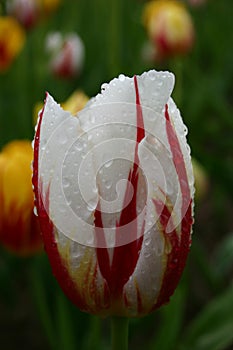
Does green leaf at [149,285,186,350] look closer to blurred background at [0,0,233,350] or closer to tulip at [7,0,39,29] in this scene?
blurred background at [0,0,233,350]

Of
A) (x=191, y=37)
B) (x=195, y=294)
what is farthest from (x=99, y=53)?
(x=195, y=294)

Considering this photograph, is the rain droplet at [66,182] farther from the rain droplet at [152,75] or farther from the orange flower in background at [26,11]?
the orange flower in background at [26,11]

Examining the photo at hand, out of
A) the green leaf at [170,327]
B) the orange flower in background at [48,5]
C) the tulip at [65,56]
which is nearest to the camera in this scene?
the green leaf at [170,327]

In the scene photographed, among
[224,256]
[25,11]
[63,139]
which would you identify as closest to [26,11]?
[25,11]

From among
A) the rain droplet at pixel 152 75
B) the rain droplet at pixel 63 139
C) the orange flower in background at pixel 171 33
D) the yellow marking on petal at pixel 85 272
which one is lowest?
the yellow marking on petal at pixel 85 272

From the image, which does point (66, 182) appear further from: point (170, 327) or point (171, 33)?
point (171, 33)

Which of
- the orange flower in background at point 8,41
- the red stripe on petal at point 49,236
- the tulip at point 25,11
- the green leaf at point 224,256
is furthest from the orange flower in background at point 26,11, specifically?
the red stripe on petal at point 49,236
